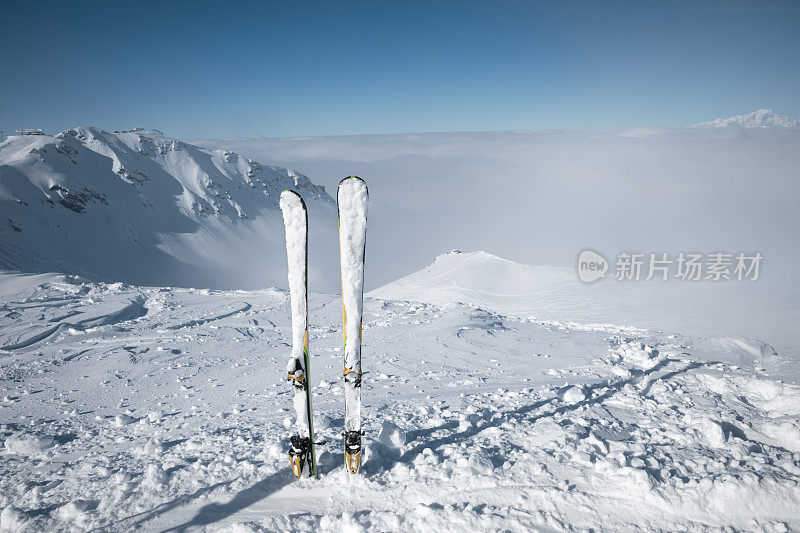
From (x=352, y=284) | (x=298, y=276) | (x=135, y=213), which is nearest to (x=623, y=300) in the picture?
(x=352, y=284)

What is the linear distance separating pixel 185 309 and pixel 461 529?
14674mm

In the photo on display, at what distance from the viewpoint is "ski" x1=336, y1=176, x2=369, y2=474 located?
12.9 feet

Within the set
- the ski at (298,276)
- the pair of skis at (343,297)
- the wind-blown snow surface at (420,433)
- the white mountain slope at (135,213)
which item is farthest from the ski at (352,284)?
the white mountain slope at (135,213)

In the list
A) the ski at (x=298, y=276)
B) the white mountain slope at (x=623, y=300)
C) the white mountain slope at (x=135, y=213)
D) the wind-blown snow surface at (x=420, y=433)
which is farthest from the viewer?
the white mountain slope at (x=135, y=213)

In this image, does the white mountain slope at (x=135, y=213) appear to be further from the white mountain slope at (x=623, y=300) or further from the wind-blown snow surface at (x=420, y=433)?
the white mountain slope at (x=623, y=300)

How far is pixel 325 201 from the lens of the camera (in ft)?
553

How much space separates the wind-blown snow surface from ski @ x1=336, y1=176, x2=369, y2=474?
54 centimetres

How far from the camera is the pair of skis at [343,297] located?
12.9 ft

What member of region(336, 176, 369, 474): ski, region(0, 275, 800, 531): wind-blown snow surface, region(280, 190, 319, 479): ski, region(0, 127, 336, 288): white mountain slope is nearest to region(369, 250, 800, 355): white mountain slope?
region(0, 275, 800, 531): wind-blown snow surface

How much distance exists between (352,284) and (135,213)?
100 metres

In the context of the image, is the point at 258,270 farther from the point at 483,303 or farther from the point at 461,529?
the point at 461,529

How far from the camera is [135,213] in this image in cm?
8481

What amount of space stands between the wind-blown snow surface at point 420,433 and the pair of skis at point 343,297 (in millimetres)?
448

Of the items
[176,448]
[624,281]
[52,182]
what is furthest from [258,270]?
[176,448]
